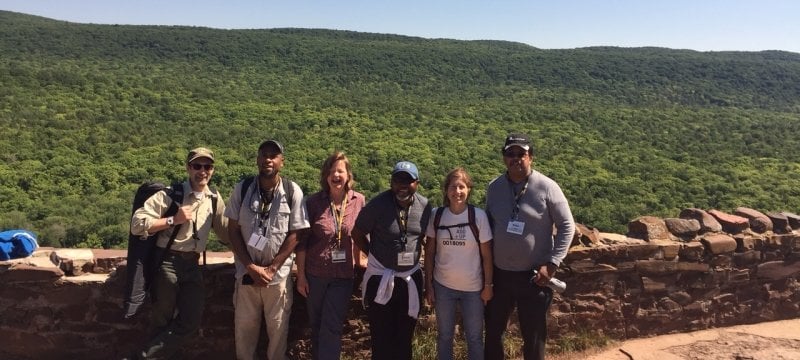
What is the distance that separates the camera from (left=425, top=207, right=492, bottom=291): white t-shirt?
Answer: 3.27 metres

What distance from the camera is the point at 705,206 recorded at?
22.6 m

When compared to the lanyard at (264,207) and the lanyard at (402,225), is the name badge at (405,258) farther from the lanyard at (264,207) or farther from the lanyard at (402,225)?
the lanyard at (264,207)

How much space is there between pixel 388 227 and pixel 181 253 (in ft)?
4.19

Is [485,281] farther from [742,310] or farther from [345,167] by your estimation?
[742,310]

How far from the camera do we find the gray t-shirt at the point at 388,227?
3.21m

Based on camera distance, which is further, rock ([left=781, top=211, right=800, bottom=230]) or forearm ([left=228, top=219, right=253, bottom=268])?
rock ([left=781, top=211, right=800, bottom=230])

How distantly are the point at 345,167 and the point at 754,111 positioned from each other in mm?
58195

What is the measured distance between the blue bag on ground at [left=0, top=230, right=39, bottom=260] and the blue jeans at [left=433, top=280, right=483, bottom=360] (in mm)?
2943

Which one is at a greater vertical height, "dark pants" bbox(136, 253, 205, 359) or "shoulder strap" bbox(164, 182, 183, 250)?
"shoulder strap" bbox(164, 182, 183, 250)

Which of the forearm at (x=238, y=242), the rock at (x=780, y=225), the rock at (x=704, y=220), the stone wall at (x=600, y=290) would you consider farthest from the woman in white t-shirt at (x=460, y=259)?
the rock at (x=780, y=225)

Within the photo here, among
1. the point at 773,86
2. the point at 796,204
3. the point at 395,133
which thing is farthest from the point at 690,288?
the point at 773,86

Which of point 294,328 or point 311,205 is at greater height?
point 311,205

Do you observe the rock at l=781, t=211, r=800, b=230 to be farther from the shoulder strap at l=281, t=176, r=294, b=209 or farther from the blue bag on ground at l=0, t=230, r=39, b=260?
the blue bag on ground at l=0, t=230, r=39, b=260

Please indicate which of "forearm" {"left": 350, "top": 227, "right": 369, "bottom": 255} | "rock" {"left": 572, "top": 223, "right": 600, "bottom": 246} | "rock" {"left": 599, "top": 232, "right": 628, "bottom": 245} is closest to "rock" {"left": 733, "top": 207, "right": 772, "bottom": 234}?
"rock" {"left": 599, "top": 232, "right": 628, "bottom": 245}
